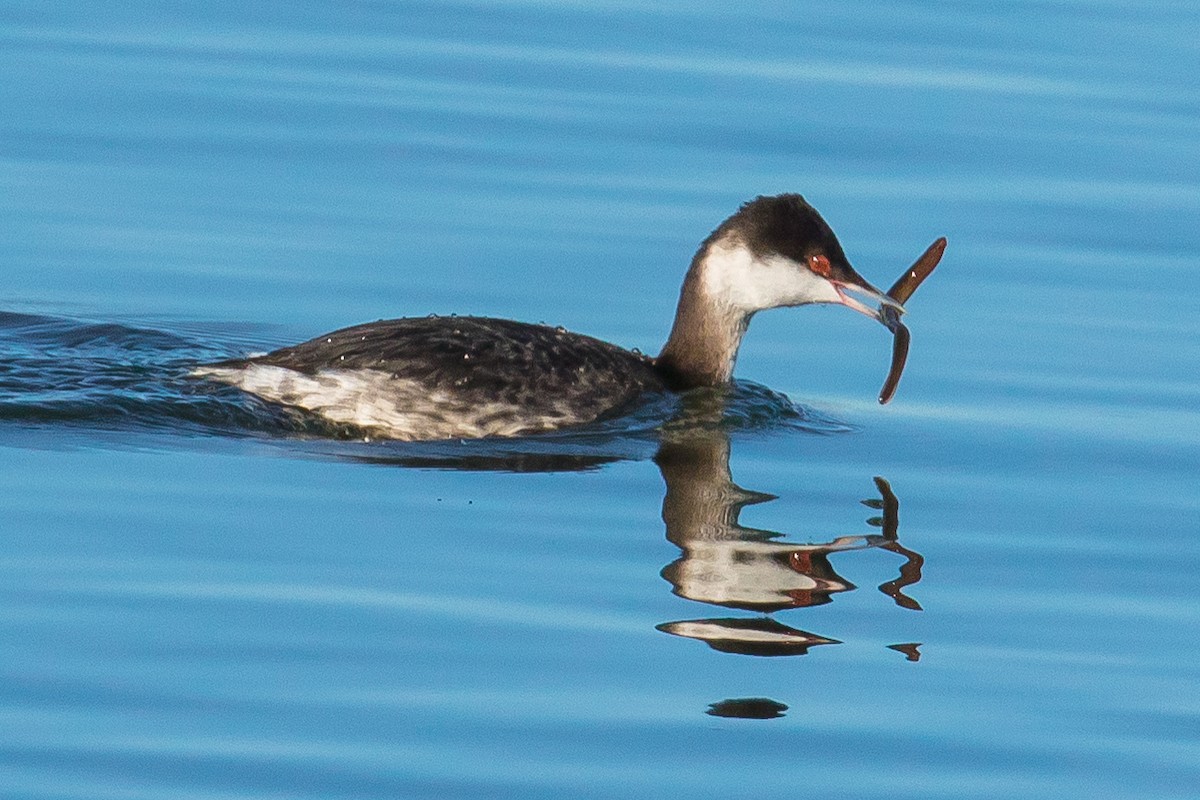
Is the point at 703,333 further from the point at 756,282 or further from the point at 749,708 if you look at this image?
the point at 749,708

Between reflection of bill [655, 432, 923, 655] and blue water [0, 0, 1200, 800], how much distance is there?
0.07 ft

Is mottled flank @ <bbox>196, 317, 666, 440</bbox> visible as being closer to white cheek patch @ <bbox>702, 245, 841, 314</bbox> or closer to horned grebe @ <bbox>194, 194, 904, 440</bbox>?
horned grebe @ <bbox>194, 194, 904, 440</bbox>

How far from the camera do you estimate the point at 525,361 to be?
10.3 meters

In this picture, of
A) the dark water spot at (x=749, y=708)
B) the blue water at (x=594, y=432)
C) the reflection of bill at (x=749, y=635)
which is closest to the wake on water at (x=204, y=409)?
the blue water at (x=594, y=432)

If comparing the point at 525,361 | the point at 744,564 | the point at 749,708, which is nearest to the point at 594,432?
the point at 525,361

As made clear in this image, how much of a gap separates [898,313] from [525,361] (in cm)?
165

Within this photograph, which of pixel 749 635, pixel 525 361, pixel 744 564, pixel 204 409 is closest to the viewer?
pixel 749 635

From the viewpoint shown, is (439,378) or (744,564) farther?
(439,378)

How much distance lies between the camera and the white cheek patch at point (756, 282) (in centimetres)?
1076

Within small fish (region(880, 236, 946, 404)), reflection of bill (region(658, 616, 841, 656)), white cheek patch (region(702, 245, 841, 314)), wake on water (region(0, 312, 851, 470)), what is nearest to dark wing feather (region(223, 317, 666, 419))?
wake on water (region(0, 312, 851, 470))

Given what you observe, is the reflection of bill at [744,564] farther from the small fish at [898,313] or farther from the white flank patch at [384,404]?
the white flank patch at [384,404]

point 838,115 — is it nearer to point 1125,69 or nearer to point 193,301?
point 1125,69

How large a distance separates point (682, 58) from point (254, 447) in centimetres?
679

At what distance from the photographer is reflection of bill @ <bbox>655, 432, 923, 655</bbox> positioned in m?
7.70
